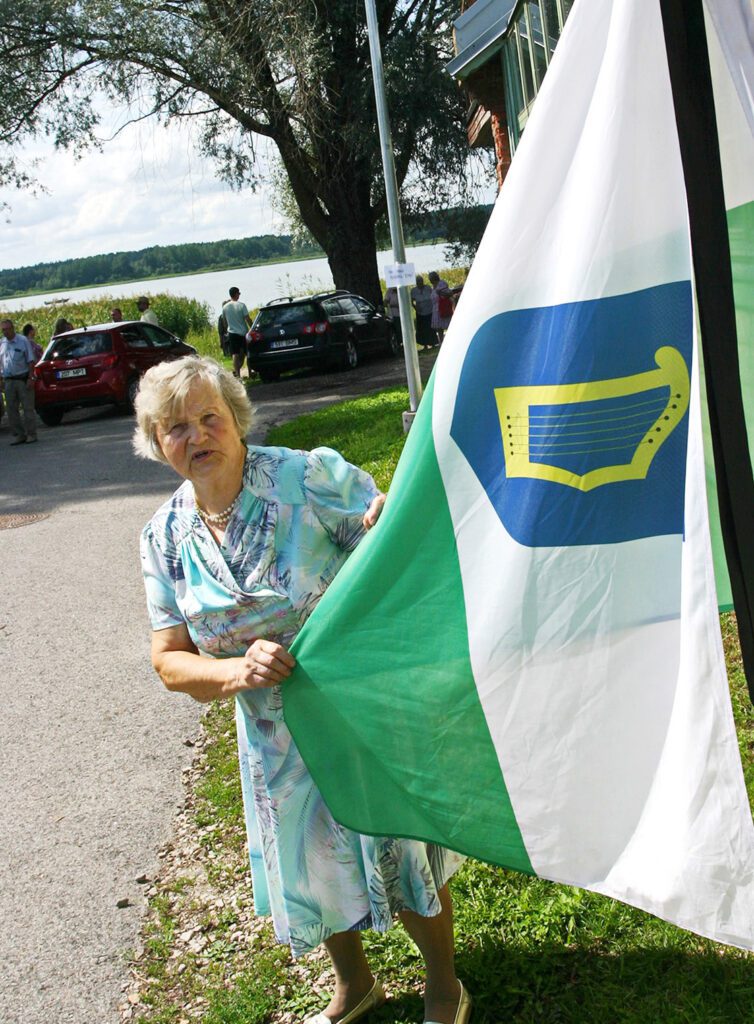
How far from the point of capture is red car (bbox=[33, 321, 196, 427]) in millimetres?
20922

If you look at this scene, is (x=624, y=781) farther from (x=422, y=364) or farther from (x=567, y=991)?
(x=422, y=364)

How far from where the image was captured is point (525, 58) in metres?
11.4

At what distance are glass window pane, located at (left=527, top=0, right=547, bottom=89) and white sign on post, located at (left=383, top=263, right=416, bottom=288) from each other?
255 centimetres

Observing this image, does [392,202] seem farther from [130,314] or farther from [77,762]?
[130,314]

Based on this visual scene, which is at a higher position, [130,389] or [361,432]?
[130,389]

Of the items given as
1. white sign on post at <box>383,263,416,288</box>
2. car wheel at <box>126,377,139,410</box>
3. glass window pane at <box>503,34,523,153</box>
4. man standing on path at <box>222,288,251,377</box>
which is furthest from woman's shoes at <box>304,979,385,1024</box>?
man standing on path at <box>222,288,251,377</box>

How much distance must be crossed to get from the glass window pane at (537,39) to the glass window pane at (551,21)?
31 centimetres

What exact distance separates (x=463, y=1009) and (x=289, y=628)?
3.91ft

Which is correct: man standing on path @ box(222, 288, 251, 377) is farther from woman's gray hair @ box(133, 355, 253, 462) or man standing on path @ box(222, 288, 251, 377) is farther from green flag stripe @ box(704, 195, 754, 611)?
green flag stripe @ box(704, 195, 754, 611)

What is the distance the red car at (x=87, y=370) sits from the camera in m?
20.9

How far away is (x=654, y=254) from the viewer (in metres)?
1.88

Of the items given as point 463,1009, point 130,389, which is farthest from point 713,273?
point 130,389

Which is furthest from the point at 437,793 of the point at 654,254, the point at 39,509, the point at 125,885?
the point at 39,509

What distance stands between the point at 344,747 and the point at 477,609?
21.6 inches
